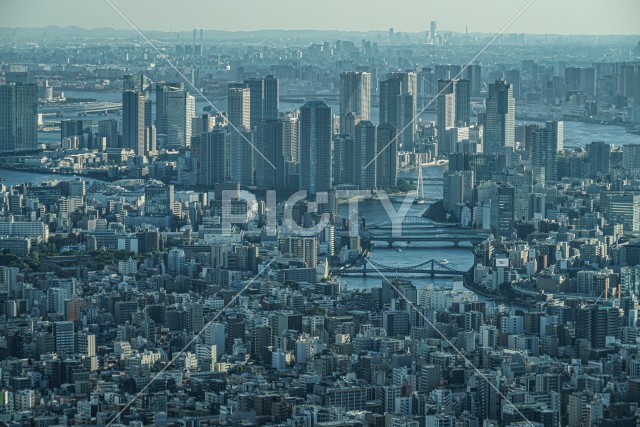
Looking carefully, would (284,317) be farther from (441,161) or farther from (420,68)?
(420,68)

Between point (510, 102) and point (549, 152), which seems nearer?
point (549, 152)

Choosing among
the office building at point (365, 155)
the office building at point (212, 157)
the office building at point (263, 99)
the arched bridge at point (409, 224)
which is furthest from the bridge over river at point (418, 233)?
the office building at point (263, 99)

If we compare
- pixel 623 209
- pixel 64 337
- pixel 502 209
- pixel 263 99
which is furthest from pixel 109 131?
pixel 64 337

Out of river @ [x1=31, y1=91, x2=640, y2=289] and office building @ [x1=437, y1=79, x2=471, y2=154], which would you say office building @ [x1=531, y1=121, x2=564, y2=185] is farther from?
office building @ [x1=437, y1=79, x2=471, y2=154]

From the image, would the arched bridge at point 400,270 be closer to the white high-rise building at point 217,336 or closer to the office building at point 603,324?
the office building at point 603,324

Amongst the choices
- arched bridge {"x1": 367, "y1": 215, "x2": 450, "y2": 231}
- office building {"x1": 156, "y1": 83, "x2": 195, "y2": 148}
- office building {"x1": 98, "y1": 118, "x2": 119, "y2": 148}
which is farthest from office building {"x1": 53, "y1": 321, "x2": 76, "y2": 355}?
office building {"x1": 156, "y1": 83, "x2": 195, "y2": 148}

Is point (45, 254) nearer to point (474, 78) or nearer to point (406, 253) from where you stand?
point (406, 253)

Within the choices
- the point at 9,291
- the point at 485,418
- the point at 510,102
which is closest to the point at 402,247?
the point at 9,291
